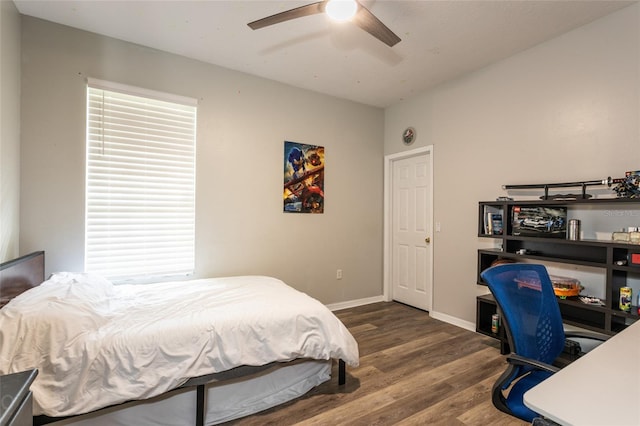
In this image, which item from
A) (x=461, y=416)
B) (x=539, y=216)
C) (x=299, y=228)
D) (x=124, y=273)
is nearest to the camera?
(x=461, y=416)

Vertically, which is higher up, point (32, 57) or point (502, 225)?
point (32, 57)

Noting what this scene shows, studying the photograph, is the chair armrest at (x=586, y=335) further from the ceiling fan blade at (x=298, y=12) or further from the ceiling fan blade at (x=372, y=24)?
the ceiling fan blade at (x=298, y=12)

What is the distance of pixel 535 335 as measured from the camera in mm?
1445

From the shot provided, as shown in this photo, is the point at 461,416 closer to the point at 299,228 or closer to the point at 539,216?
the point at 539,216

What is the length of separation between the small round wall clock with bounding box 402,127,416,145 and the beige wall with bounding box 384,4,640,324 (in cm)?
8

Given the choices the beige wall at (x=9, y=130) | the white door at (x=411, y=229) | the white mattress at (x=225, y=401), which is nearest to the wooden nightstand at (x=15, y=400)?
the white mattress at (x=225, y=401)

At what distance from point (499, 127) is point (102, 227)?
3.99 m

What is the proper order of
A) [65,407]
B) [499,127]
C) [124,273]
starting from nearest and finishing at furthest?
1. [65,407]
2. [124,273]
3. [499,127]

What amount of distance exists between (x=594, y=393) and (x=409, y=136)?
3601 millimetres

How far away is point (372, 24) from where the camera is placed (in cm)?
193

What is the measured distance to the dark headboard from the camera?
1.74 metres

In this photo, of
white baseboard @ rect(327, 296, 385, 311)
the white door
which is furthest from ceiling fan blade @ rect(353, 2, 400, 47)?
white baseboard @ rect(327, 296, 385, 311)

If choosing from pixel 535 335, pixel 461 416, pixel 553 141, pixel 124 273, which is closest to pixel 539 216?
pixel 553 141

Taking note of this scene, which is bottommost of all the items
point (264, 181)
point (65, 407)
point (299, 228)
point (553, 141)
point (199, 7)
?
point (65, 407)
